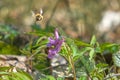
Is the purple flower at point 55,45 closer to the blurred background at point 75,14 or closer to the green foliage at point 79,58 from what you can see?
the green foliage at point 79,58

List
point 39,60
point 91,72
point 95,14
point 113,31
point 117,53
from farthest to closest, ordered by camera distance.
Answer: point 95,14
point 113,31
point 39,60
point 117,53
point 91,72

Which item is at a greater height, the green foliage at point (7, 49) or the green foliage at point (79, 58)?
the green foliage at point (7, 49)

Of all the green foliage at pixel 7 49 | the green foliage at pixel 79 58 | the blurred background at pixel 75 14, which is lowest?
the green foliage at pixel 79 58

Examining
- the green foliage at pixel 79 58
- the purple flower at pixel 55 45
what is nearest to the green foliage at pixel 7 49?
the green foliage at pixel 79 58

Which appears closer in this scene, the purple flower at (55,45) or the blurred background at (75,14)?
the purple flower at (55,45)

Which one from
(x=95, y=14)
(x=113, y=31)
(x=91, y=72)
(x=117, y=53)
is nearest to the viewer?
(x=91, y=72)

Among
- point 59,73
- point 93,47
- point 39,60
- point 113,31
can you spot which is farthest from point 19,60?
point 113,31

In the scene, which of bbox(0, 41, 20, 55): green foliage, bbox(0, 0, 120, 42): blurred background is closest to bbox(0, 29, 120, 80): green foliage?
bbox(0, 41, 20, 55): green foliage

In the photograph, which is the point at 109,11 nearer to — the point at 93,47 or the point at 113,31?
the point at 113,31

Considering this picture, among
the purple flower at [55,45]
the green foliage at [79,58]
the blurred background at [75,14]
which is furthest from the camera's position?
the blurred background at [75,14]
